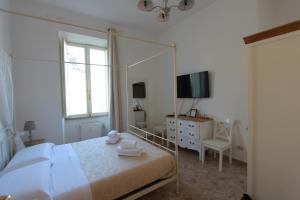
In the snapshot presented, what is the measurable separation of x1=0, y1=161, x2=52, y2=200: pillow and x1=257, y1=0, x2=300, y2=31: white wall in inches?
142

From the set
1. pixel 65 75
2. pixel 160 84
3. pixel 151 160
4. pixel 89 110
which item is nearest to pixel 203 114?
pixel 160 84

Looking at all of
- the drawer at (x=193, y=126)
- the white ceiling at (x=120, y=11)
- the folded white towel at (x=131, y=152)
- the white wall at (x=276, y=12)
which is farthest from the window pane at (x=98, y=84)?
the white wall at (x=276, y=12)

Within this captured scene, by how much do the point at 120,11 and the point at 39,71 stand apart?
7.08 ft

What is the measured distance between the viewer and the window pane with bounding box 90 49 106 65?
4242 millimetres

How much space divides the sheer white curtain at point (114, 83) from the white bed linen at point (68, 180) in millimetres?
1940

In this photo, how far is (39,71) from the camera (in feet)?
10.6

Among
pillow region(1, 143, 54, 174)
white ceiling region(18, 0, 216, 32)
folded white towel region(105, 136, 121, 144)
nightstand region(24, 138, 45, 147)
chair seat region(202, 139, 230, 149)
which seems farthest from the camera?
white ceiling region(18, 0, 216, 32)

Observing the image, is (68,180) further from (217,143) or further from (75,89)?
(75,89)

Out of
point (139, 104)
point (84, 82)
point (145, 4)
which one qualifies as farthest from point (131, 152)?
point (84, 82)

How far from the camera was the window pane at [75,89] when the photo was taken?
3824 mm

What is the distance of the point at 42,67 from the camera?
326 cm

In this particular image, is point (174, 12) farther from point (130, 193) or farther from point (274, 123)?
point (130, 193)

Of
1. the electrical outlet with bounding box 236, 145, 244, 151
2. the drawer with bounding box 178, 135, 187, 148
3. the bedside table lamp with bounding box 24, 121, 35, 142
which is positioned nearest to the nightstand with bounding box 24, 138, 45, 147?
the bedside table lamp with bounding box 24, 121, 35, 142

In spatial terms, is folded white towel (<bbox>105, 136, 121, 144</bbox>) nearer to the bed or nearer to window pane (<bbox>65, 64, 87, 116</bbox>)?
the bed
